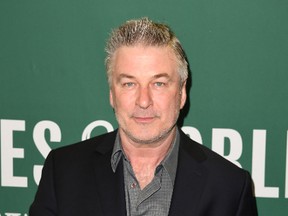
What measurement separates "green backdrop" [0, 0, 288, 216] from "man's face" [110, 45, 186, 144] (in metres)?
0.35

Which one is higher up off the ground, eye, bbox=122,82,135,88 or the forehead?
the forehead

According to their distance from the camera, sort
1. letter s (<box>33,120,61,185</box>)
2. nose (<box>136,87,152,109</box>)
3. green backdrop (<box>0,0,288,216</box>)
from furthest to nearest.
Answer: letter s (<box>33,120,61,185</box>), green backdrop (<box>0,0,288,216</box>), nose (<box>136,87,152,109</box>)

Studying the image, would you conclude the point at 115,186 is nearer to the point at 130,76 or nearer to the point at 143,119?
the point at 143,119

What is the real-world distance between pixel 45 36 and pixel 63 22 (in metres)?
0.09

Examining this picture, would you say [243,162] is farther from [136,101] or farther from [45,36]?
[45,36]

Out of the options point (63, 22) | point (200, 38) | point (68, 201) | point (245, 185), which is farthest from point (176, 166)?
point (63, 22)

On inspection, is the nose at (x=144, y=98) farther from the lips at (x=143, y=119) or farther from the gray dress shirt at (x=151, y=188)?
the gray dress shirt at (x=151, y=188)

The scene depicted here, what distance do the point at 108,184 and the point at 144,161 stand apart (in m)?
0.15

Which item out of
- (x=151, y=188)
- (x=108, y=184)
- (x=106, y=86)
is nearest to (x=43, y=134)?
(x=106, y=86)

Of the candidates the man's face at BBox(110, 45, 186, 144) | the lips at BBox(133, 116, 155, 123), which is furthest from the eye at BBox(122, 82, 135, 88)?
the lips at BBox(133, 116, 155, 123)

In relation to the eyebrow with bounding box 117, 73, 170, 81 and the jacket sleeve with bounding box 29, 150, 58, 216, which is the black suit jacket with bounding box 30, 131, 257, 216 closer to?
the jacket sleeve with bounding box 29, 150, 58, 216

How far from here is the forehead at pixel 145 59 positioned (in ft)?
4.54

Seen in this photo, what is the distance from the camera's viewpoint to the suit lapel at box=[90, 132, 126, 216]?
1.42m

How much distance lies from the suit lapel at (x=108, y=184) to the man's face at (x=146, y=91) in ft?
0.48
